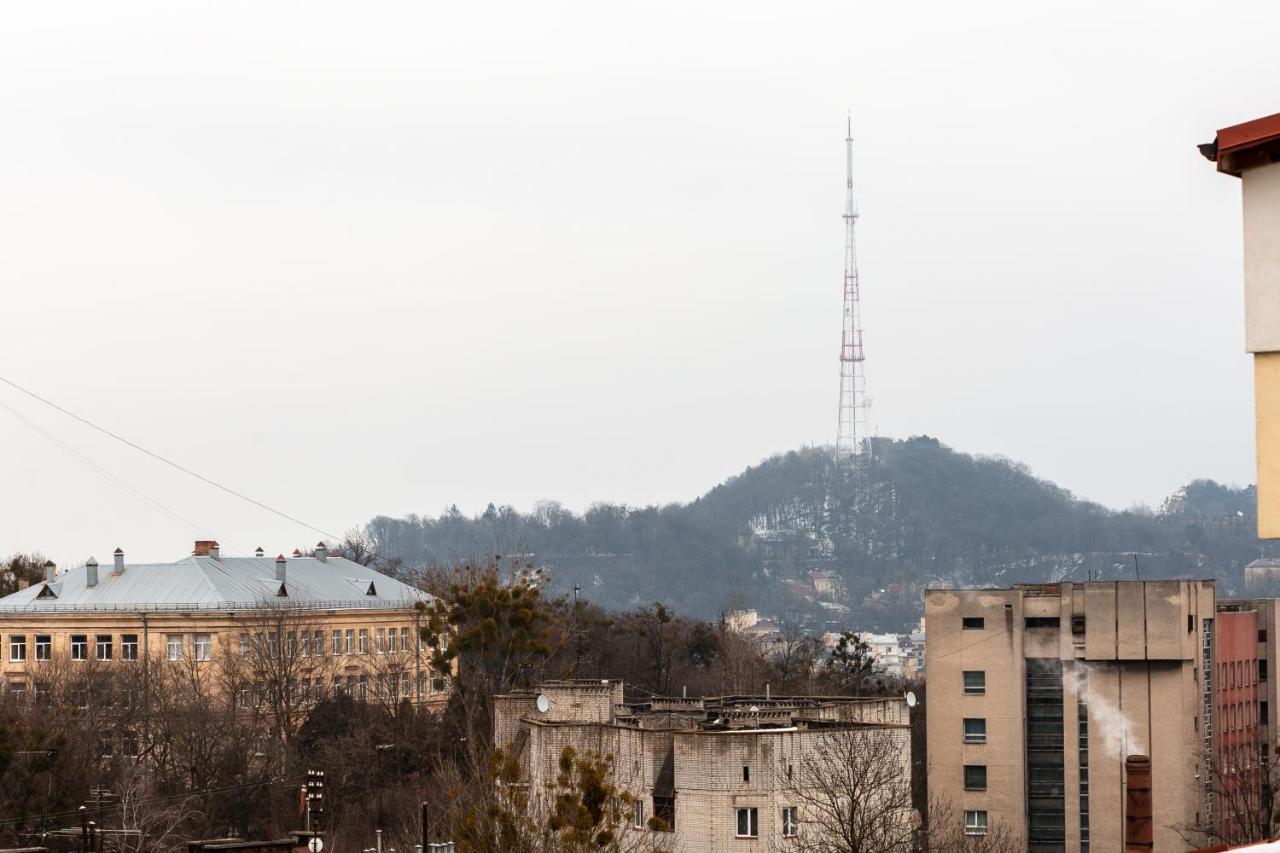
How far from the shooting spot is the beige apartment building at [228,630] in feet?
280

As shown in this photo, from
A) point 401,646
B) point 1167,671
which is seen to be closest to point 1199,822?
point 1167,671

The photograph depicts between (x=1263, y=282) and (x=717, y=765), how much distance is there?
3250cm

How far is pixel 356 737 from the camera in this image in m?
73.9

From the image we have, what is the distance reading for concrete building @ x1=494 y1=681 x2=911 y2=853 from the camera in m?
48.8

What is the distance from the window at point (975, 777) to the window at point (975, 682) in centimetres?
291

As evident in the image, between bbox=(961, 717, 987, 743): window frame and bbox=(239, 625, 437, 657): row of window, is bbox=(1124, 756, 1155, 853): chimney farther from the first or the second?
bbox=(239, 625, 437, 657): row of window

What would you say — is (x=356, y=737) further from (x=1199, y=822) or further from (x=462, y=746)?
(x=1199, y=822)

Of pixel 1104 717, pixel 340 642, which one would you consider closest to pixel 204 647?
pixel 340 642

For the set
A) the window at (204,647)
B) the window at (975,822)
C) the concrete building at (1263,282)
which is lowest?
the window at (975,822)

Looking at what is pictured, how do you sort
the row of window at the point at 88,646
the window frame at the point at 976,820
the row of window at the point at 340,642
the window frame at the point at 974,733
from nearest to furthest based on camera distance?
the window frame at the point at 976,820 → the window frame at the point at 974,733 → the row of window at the point at 340,642 → the row of window at the point at 88,646

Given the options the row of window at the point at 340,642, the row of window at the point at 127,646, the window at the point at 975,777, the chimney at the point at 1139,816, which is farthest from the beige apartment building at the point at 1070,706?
the chimney at the point at 1139,816

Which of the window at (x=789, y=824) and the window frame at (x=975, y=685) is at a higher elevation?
the window frame at (x=975, y=685)

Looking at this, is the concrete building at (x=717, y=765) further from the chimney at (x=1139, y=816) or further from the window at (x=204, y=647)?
the window at (x=204, y=647)

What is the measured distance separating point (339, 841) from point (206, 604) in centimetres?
3119
